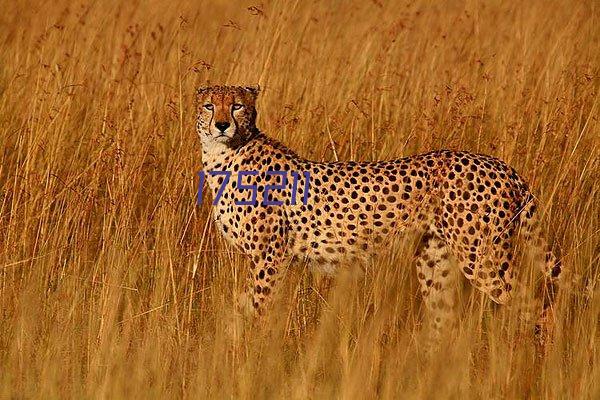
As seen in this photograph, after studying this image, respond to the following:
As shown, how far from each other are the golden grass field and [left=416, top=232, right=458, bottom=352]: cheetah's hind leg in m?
0.06

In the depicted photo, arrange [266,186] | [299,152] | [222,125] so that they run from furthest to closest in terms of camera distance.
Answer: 1. [299,152]
2. [266,186]
3. [222,125]

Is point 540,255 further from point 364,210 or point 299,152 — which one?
point 299,152

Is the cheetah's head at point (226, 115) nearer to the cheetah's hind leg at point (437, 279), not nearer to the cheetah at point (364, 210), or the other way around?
the cheetah at point (364, 210)

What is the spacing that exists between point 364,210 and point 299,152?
749 millimetres

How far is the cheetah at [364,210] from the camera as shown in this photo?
3.77 metres

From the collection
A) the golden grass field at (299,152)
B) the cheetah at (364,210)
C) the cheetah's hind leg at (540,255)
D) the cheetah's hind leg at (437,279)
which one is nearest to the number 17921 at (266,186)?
the cheetah at (364,210)

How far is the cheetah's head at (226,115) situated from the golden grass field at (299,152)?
134 millimetres

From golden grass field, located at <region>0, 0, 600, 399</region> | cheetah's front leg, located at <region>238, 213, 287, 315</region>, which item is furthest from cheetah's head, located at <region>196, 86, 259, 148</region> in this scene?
cheetah's front leg, located at <region>238, 213, 287, 315</region>

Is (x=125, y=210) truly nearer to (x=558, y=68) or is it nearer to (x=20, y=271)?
(x=20, y=271)

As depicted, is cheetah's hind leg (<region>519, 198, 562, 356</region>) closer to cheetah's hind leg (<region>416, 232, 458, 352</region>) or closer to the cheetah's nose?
cheetah's hind leg (<region>416, 232, 458, 352</region>)

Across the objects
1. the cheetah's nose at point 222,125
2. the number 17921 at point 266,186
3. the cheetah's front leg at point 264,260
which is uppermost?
the cheetah's nose at point 222,125

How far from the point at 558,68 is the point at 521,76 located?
0.60 feet

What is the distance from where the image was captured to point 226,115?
3848 millimetres

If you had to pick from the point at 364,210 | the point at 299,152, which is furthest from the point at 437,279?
the point at 299,152
